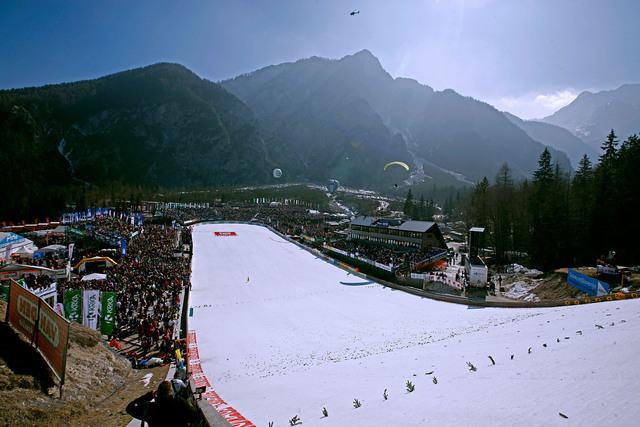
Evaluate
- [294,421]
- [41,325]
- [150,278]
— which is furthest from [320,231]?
[41,325]

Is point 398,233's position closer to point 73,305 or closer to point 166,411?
point 73,305

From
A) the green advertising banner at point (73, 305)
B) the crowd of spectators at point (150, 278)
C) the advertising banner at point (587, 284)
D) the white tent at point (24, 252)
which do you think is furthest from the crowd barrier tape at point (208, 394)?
the white tent at point (24, 252)

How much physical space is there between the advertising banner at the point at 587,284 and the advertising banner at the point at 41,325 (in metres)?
25.6

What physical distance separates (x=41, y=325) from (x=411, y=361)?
1041cm

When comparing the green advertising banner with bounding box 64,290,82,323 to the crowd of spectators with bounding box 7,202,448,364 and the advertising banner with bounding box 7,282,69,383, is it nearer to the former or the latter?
the crowd of spectators with bounding box 7,202,448,364

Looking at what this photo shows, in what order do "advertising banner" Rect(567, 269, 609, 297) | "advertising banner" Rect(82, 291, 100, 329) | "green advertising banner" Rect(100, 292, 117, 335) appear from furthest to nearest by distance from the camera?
"advertising banner" Rect(567, 269, 609, 297)
"green advertising banner" Rect(100, 292, 117, 335)
"advertising banner" Rect(82, 291, 100, 329)

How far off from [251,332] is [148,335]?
19.1ft

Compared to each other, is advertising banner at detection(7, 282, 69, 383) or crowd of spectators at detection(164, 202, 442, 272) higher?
advertising banner at detection(7, 282, 69, 383)

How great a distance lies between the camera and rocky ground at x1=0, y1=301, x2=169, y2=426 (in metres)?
5.14

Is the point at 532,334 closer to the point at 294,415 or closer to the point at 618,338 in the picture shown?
the point at 618,338

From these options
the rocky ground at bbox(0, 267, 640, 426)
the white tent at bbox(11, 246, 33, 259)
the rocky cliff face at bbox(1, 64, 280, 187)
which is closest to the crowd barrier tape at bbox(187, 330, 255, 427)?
the rocky ground at bbox(0, 267, 640, 426)

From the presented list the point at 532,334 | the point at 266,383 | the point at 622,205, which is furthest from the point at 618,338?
the point at 622,205

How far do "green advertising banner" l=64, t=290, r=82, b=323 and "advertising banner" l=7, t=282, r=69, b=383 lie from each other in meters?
7.34

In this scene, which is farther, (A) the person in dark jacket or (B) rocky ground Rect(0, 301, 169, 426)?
(B) rocky ground Rect(0, 301, 169, 426)
